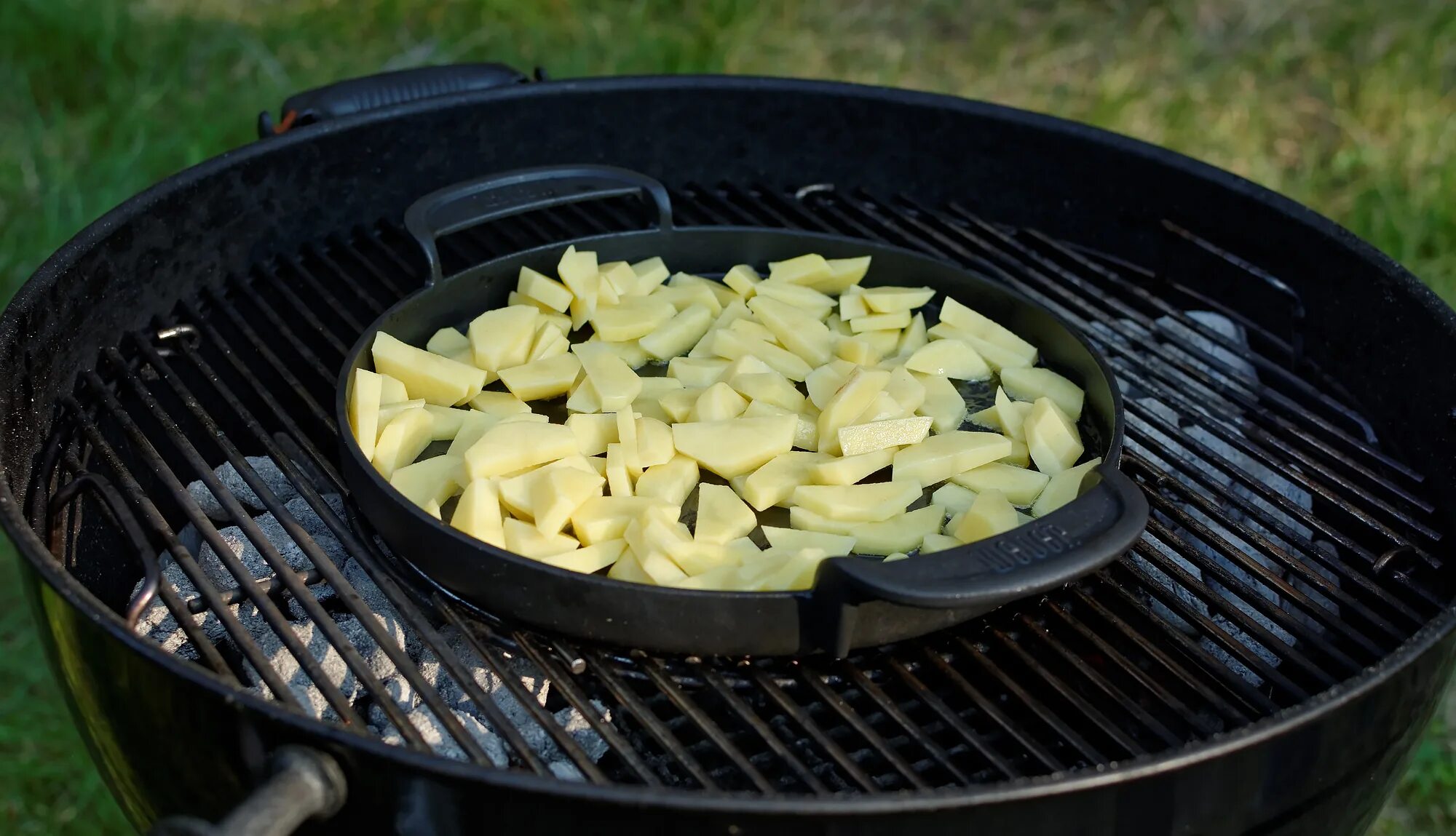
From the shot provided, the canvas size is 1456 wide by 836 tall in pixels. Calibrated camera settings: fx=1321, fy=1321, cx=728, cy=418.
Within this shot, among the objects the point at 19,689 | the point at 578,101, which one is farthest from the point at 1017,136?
the point at 19,689

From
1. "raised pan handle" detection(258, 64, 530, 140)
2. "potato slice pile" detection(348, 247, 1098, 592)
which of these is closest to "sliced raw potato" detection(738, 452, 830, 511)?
"potato slice pile" detection(348, 247, 1098, 592)

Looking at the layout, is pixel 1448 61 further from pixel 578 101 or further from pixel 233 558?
pixel 233 558

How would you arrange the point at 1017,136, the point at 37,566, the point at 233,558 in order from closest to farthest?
the point at 37,566, the point at 233,558, the point at 1017,136

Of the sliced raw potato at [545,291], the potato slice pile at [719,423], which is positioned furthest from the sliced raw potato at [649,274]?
the sliced raw potato at [545,291]

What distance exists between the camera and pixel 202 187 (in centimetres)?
175

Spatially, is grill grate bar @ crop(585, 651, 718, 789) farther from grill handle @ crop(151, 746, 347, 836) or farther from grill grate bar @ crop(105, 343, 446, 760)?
grill handle @ crop(151, 746, 347, 836)

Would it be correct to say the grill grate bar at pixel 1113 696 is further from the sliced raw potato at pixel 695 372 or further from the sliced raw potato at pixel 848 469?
the sliced raw potato at pixel 695 372

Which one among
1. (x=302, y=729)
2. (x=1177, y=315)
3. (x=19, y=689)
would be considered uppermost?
(x=302, y=729)

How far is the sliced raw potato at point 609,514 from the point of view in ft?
4.35

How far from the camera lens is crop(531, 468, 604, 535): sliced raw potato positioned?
1318mm

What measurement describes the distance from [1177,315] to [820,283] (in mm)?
495

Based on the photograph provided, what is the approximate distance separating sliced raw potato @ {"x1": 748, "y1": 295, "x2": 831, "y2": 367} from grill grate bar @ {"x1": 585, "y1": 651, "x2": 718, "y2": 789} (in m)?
0.55

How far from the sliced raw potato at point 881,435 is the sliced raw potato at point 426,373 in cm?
44

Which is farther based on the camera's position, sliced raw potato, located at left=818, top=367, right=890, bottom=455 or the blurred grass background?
the blurred grass background
